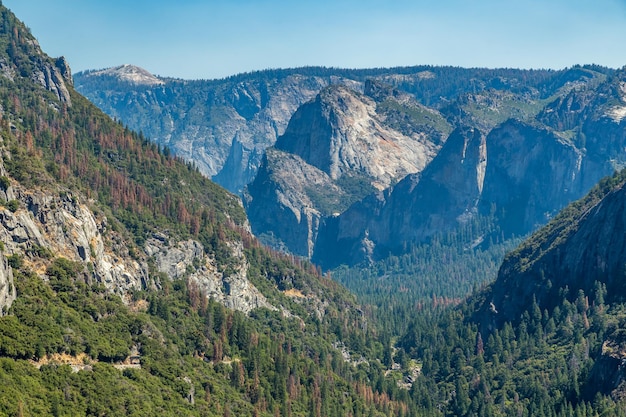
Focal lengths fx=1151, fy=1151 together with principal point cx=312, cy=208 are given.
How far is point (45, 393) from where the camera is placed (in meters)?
197

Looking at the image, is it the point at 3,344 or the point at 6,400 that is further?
the point at 3,344

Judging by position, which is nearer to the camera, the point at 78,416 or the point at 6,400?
the point at 6,400

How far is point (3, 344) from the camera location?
19962 cm

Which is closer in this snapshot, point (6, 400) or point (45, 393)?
point (6, 400)

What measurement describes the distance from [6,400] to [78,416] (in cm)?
1818

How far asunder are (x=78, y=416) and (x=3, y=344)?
59.4 ft

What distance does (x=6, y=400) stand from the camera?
183250mm

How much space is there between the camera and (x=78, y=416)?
651 ft

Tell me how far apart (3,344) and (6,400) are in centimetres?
1846

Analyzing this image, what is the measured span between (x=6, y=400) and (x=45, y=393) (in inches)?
556
